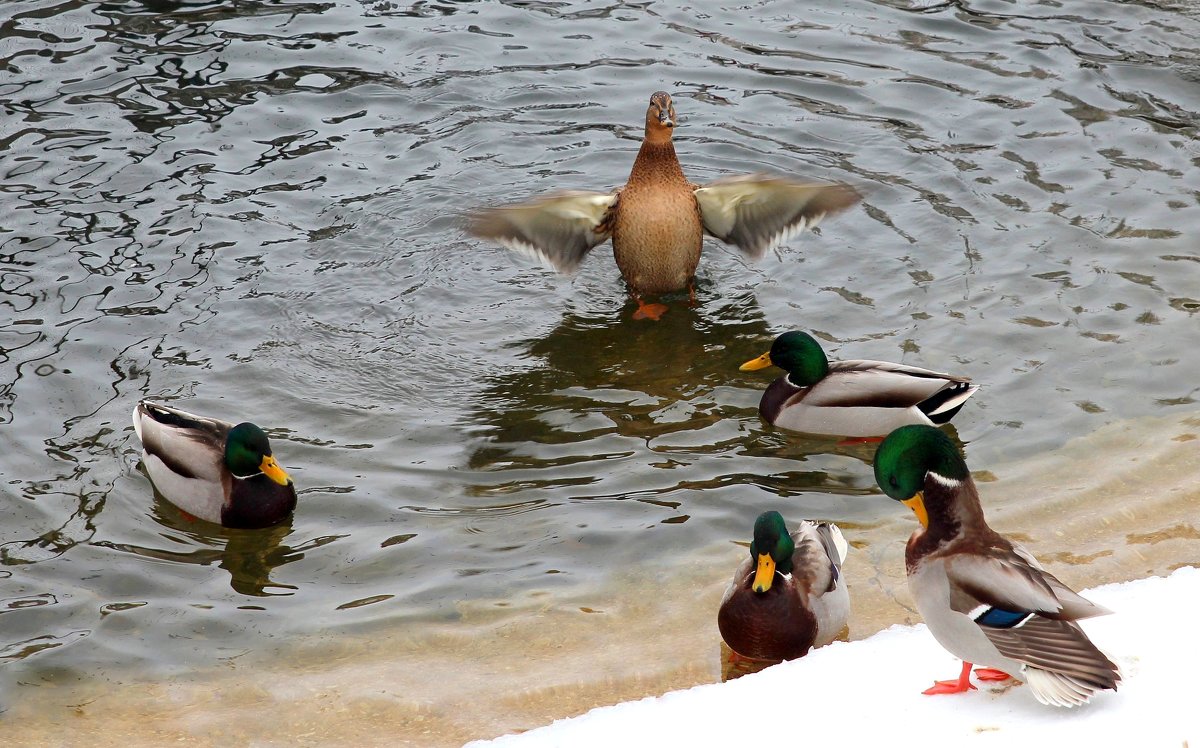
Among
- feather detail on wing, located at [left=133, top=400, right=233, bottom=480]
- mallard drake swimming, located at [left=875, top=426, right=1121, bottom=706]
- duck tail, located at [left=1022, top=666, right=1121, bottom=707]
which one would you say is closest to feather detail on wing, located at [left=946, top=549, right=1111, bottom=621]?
mallard drake swimming, located at [left=875, top=426, right=1121, bottom=706]

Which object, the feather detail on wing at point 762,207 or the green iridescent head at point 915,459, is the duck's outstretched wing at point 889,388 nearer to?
the feather detail on wing at point 762,207

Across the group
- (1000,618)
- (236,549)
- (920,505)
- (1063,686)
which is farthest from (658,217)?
(1063,686)

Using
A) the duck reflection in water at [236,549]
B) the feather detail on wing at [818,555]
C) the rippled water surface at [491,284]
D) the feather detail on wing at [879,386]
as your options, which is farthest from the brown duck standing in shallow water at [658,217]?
the feather detail on wing at [818,555]

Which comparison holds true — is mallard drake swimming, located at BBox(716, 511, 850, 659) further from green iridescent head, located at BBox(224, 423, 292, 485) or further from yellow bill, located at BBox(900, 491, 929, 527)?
green iridescent head, located at BBox(224, 423, 292, 485)

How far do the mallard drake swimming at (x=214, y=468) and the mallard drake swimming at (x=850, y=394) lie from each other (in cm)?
267

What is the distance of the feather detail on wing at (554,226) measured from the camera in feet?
27.0

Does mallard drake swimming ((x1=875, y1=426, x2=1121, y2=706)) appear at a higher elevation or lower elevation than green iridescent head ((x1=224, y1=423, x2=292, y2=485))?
higher

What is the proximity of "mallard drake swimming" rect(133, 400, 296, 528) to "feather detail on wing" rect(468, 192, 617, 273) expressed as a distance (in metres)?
2.16

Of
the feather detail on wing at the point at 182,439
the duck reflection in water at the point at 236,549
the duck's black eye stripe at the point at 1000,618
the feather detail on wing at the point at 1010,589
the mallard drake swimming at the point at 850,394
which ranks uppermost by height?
the feather detail on wing at the point at 1010,589

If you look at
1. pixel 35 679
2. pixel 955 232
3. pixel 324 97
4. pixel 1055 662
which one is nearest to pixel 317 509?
pixel 35 679

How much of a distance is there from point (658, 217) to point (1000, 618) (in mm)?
4894

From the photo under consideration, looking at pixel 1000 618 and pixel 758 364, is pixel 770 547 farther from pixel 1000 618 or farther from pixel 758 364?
pixel 758 364

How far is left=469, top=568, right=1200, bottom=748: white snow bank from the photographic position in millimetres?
3877

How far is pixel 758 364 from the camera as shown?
25.5 feet
